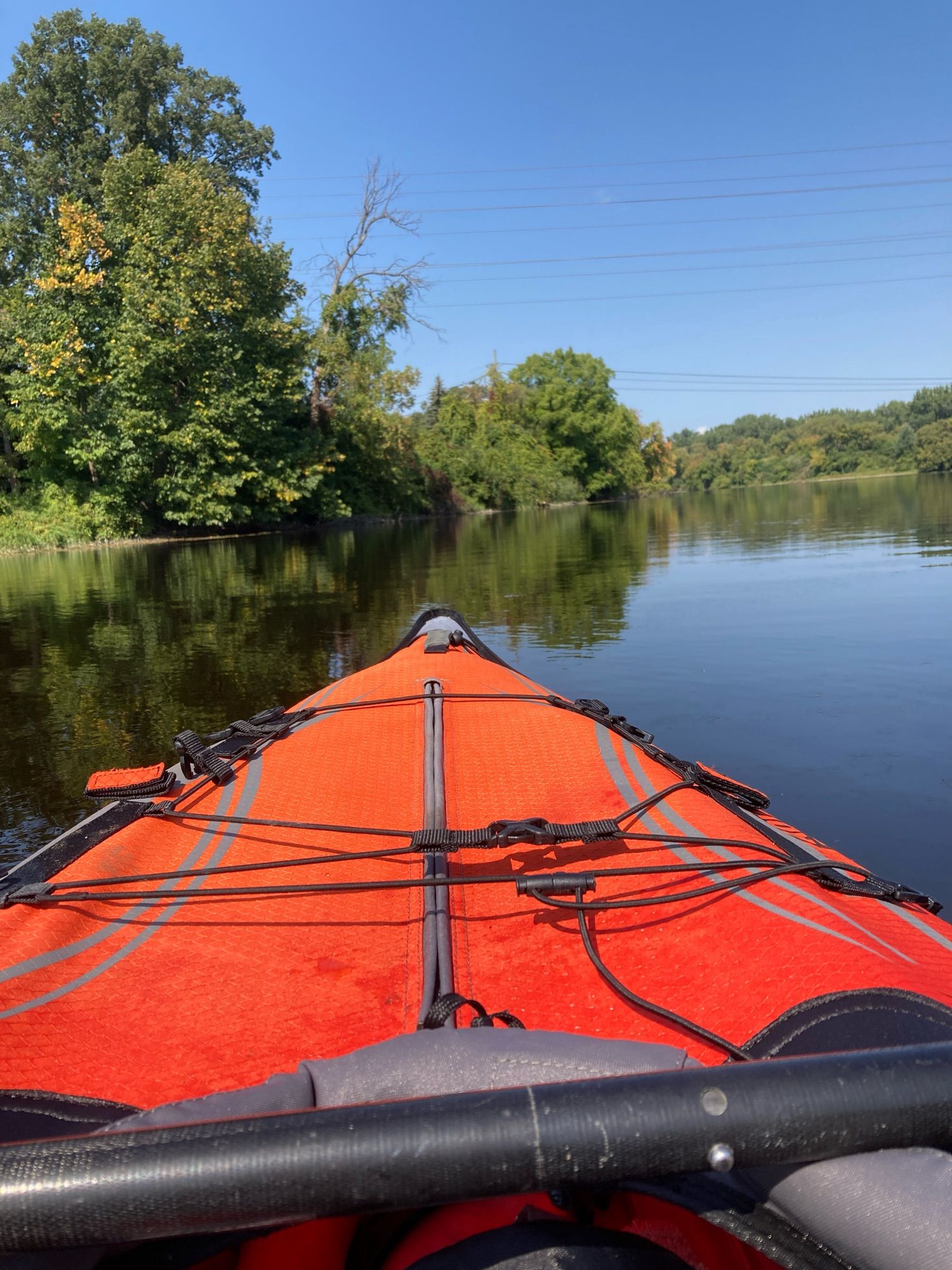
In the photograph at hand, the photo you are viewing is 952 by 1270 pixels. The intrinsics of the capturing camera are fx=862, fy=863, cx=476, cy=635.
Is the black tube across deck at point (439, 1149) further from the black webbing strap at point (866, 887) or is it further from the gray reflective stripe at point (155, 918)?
the black webbing strap at point (866, 887)

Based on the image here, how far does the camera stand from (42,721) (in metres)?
5.58

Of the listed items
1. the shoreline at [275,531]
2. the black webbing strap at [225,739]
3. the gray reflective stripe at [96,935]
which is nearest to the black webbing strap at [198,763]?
the black webbing strap at [225,739]

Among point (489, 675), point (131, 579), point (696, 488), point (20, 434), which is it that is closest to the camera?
point (489, 675)

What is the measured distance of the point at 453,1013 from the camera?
4.75ft

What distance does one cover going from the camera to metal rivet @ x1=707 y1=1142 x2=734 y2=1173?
787 mm

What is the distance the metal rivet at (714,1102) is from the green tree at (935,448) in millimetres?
88605

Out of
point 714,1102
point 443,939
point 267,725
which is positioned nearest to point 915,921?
point 443,939

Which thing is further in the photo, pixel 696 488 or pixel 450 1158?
pixel 696 488

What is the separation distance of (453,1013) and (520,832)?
2.16 ft

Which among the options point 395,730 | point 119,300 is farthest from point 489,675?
point 119,300

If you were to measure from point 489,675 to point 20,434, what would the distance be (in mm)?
25364

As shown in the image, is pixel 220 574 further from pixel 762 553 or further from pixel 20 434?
pixel 20 434

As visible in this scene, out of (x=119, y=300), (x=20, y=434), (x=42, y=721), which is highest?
(x=119, y=300)

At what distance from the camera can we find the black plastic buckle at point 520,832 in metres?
2.06
